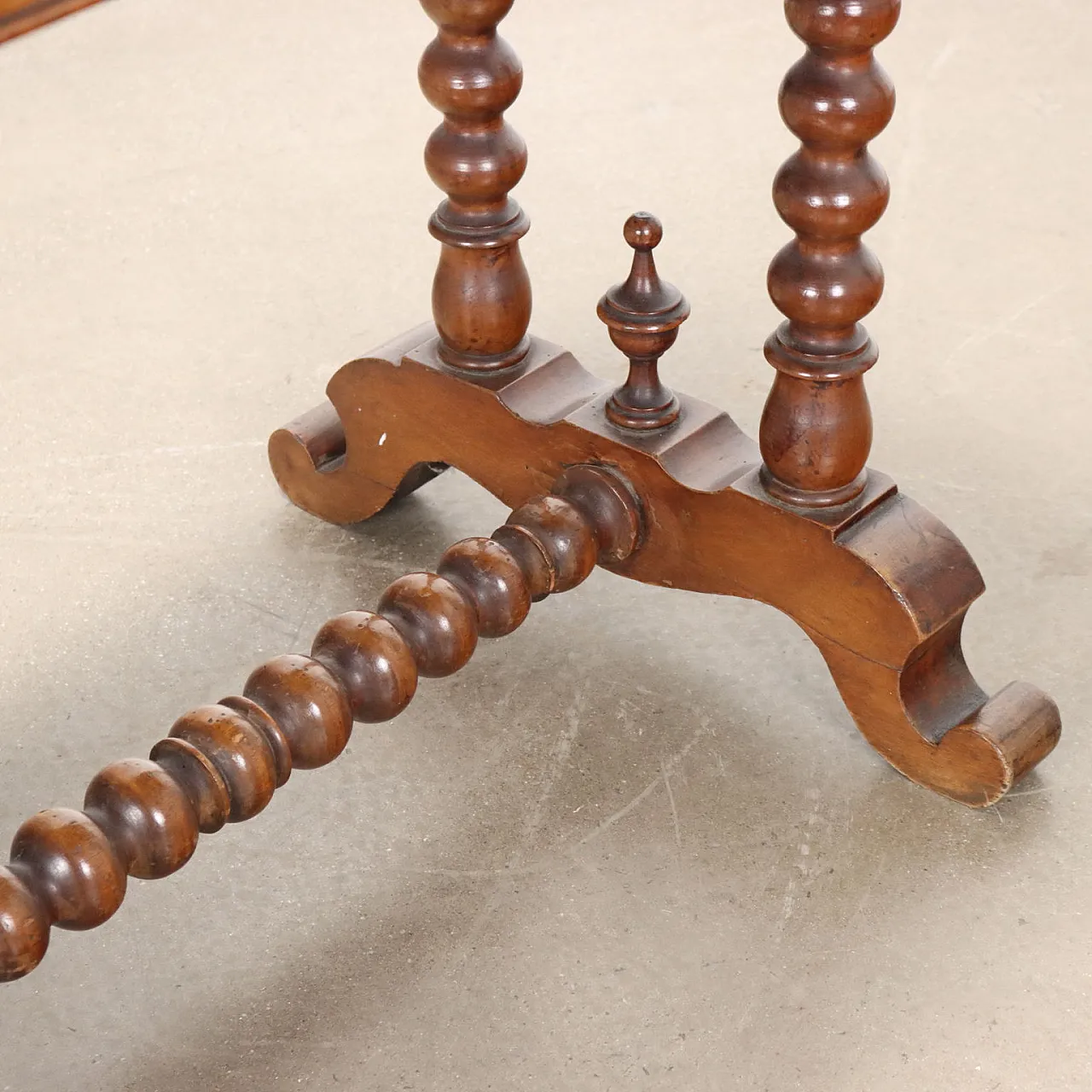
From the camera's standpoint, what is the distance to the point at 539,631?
50.1 inches

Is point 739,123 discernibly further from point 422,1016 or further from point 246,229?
point 422,1016

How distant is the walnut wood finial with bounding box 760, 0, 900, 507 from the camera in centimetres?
96

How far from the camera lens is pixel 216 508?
1407mm

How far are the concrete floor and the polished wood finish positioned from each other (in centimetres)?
11

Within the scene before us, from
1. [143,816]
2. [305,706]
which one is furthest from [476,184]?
[143,816]

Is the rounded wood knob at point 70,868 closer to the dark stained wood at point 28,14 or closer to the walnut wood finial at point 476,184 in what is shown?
the walnut wood finial at point 476,184

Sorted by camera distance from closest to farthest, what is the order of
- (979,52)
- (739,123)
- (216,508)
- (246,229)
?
(216,508) → (246,229) → (739,123) → (979,52)

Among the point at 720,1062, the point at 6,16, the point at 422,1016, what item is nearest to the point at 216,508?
the point at 422,1016

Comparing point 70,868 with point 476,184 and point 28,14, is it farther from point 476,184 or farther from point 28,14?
point 28,14

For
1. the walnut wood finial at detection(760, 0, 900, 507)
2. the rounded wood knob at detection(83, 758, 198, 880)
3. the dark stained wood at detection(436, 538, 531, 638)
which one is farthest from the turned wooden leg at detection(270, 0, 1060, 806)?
the rounded wood knob at detection(83, 758, 198, 880)

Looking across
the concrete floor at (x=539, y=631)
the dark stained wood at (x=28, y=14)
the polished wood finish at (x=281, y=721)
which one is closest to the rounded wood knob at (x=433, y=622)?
the polished wood finish at (x=281, y=721)

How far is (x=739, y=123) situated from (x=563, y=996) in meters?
1.26

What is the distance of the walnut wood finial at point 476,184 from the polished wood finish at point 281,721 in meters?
0.13

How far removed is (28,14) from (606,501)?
1435 mm
